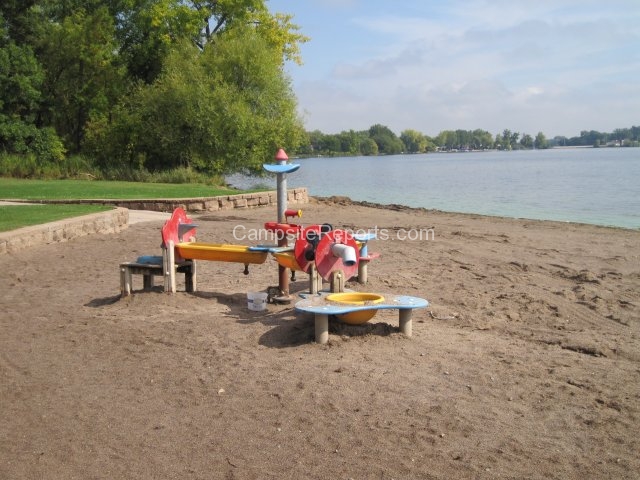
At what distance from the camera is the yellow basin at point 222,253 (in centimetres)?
729

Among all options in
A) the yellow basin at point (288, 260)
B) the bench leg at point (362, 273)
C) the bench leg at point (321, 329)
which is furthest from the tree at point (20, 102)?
the bench leg at point (321, 329)

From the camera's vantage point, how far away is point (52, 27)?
3416 centimetres

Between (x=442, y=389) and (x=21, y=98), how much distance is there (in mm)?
31112

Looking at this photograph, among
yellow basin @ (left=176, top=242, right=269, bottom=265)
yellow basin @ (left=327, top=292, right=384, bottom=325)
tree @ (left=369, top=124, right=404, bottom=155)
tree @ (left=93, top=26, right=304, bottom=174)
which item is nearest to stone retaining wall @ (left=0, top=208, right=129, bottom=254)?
yellow basin @ (left=176, top=242, right=269, bottom=265)

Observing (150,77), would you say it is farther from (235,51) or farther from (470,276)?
(470,276)

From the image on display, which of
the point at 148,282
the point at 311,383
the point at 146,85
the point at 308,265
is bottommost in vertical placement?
the point at 311,383

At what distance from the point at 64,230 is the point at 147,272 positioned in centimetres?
436

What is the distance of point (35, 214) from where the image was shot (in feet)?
40.8

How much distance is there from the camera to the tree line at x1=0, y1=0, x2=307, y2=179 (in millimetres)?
27688

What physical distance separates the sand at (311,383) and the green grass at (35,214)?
2.70 meters

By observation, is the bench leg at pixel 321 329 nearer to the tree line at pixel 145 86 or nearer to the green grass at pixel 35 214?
the green grass at pixel 35 214

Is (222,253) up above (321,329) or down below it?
above

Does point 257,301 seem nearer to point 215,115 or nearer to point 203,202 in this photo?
point 203,202

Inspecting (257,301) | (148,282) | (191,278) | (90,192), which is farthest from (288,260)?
(90,192)
